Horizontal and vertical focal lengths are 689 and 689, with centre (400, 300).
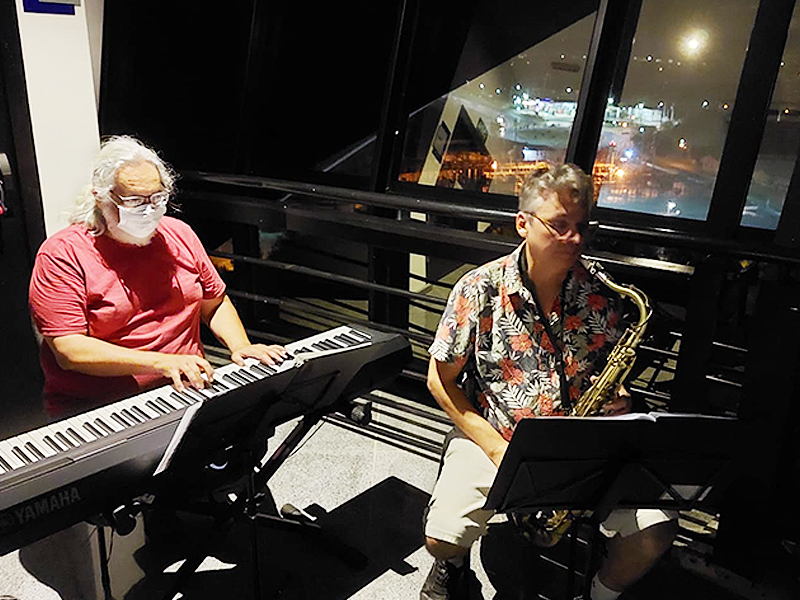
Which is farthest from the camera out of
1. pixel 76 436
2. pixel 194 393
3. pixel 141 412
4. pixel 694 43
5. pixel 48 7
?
pixel 694 43

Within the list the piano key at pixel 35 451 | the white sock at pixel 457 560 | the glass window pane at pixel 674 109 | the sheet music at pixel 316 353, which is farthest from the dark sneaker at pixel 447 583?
the glass window pane at pixel 674 109

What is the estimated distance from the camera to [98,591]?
203 centimetres

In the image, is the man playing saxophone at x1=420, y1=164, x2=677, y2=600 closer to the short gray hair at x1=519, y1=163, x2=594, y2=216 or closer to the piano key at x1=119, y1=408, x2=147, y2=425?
the short gray hair at x1=519, y1=163, x2=594, y2=216

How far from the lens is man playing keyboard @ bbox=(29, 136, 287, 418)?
1.92 metres

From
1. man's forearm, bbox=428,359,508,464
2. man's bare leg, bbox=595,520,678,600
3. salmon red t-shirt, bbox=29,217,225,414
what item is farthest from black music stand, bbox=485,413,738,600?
salmon red t-shirt, bbox=29,217,225,414

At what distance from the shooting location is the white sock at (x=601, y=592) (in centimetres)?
195

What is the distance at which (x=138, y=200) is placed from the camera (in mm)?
1970

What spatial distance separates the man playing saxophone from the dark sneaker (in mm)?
42

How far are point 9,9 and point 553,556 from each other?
8.67ft

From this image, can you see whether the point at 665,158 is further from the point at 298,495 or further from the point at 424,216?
the point at 298,495

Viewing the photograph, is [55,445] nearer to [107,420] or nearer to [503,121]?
[107,420]

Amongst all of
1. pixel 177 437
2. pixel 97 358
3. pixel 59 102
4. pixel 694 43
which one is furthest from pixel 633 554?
pixel 59 102

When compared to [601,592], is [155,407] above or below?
above

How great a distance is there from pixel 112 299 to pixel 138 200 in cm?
30
